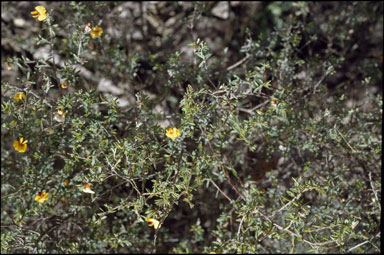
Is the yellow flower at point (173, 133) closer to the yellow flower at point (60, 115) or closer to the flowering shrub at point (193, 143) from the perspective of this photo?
the flowering shrub at point (193, 143)

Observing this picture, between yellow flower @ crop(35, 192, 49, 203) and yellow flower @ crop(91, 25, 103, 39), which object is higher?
yellow flower @ crop(91, 25, 103, 39)

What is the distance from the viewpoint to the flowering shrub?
1.94 metres

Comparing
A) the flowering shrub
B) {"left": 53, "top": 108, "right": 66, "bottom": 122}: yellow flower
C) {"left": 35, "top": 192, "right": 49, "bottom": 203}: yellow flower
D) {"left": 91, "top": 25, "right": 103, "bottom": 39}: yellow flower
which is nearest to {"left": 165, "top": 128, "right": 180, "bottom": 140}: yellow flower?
the flowering shrub

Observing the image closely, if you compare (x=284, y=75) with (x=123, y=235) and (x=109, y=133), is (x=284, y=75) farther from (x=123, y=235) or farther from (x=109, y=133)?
(x=123, y=235)

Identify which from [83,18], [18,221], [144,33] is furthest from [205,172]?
[144,33]

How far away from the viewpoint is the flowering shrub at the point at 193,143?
1941 millimetres

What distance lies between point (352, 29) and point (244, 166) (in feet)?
5.16

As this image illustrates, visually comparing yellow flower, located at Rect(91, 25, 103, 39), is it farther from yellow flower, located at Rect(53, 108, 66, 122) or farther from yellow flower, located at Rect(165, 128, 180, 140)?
Result: yellow flower, located at Rect(165, 128, 180, 140)

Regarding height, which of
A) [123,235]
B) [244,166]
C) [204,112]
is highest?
[204,112]

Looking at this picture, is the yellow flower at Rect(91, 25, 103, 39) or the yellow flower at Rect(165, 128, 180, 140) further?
the yellow flower at Rect(91, 25, 103, 39)

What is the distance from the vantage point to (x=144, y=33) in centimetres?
359

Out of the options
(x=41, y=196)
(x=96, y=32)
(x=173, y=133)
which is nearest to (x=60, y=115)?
(x=41, y=196)

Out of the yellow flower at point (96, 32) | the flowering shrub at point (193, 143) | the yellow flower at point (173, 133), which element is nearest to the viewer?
the yellow flower at point (173, 133)

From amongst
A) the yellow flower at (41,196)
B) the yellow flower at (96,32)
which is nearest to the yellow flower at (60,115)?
the yellow flower at (41,196)
